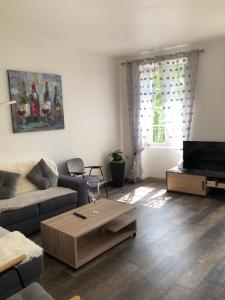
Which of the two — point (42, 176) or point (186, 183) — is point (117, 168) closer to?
point (186, 183)

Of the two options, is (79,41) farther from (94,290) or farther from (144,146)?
(94,290)

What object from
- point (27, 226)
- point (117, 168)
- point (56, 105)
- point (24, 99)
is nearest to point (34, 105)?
point (24, 99)

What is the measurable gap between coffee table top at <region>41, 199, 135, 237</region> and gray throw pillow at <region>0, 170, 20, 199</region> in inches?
34.6

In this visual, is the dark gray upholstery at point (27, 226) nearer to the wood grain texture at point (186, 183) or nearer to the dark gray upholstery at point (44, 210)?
the dark gray upholstery at point (44, 210)

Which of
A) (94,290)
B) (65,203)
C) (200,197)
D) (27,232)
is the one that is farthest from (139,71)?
(94,290)

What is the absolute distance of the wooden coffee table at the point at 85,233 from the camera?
2578 mm

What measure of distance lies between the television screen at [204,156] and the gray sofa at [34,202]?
6.59ft

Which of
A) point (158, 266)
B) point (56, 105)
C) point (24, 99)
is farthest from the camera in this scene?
point (56, 105)

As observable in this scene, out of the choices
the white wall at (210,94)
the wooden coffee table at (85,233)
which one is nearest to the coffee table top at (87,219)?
the wooden coffee table at (85,233)

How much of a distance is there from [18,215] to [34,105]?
1790mm

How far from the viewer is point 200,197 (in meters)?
4.55

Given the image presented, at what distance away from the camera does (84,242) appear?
2.92m

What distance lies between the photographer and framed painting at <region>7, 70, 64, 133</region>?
153 inches

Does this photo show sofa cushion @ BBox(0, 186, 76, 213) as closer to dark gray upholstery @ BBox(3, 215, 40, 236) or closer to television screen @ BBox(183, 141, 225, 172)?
dark gray upholstery @ BBox(3, 215, 40, 236)
